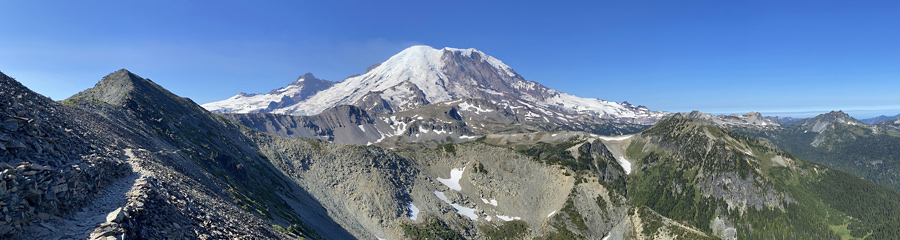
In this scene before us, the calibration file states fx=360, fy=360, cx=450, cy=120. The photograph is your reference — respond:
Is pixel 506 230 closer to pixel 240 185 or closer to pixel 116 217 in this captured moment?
pixel 240 185

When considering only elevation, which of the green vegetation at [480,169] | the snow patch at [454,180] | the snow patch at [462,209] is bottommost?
the snow patch at [462,209]

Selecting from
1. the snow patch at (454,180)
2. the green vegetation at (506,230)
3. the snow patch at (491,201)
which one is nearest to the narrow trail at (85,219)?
the green vegetation at (506,230)

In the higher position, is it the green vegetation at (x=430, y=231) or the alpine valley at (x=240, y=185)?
the alpine valley at (x=240, y=185)

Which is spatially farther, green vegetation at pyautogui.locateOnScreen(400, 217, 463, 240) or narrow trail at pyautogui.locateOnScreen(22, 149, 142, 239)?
green vegetation at pyautogui.locateOnScreen(400, 217, 463, 240)

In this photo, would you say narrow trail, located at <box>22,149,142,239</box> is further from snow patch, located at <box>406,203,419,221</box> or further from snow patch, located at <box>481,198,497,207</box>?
snow patch, located at <box>481,198,497,207</box>

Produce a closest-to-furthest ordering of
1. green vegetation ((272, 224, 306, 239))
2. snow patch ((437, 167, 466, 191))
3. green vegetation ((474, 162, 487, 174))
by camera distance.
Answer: green vegetation ((272, 224, 306, 239)) → snow patch ((437, 167, 466, 191)) → green vegetation ((474, 162, 487, 174))

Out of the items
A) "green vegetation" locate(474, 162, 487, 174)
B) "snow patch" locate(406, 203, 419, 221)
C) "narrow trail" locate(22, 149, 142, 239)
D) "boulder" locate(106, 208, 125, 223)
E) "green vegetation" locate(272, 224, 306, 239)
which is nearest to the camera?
"narrow trail" locate(22, 149, 142, 239)

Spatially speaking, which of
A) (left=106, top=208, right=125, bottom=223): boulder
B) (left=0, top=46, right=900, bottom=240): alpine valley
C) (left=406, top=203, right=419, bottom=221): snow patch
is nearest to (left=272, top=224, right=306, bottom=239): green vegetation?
(left=0, top=46, right=900, bottom=240): alpine valley

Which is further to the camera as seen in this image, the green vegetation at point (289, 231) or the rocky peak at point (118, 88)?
the rocky peak at point (118, 88)

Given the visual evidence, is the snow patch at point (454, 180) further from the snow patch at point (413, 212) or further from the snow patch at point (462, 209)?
the snow patch at point (413, 212)
